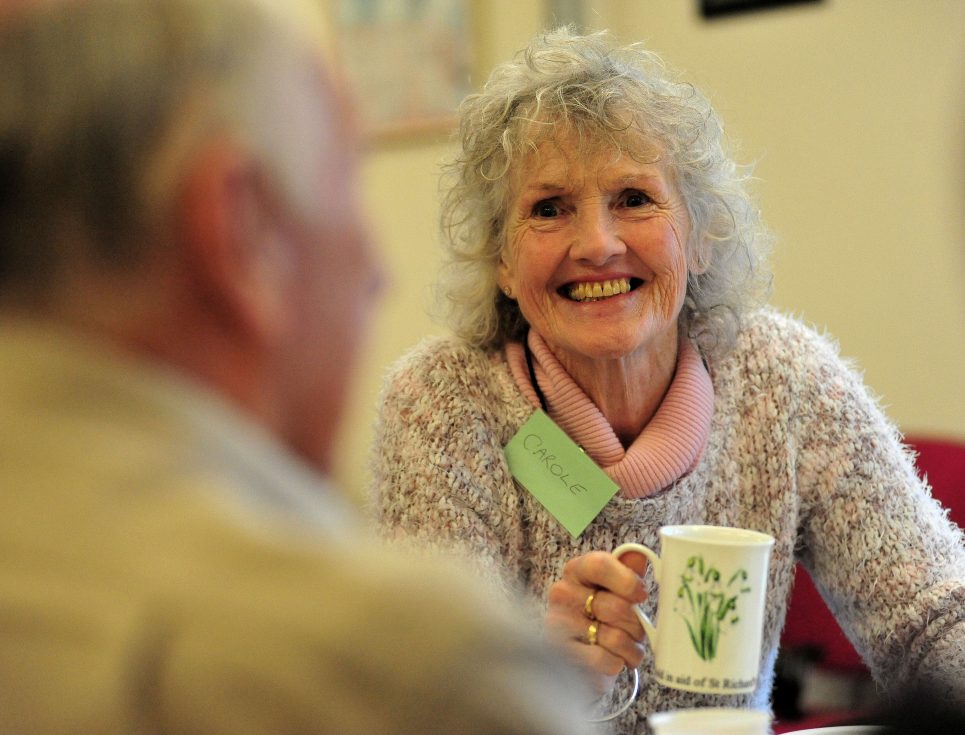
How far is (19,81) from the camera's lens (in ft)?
1.85

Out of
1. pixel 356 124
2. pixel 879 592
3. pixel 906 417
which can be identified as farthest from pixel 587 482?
pixel 906 417

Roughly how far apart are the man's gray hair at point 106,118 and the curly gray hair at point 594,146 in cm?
109

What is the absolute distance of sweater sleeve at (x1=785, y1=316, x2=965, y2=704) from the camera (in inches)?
60.4

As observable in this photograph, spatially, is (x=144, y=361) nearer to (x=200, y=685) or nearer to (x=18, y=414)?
(x=18, y=414)

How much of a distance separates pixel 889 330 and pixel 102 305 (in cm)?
279

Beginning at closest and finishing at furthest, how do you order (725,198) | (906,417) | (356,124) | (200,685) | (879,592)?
(200,685) → (356,124) → (879,592) → (725,198) → (906,417)

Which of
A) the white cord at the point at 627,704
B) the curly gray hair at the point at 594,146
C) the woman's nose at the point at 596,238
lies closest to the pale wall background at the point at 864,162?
the curly gray hair at the point at 594,146

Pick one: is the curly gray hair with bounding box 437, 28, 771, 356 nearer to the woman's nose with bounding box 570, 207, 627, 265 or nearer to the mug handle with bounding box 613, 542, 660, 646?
the woman's nose with bounding box 570, 207, 627, 265

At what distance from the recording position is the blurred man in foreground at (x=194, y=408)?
49cm

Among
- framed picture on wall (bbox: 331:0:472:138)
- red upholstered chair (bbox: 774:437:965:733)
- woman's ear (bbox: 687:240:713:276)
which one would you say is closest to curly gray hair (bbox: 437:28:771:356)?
woman's ear (bbox: 687:240:713:276)

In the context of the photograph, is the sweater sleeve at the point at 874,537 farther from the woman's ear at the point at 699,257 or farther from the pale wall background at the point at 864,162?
the pale wall background at the point at 864,162

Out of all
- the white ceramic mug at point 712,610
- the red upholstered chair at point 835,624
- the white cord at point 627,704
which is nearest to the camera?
the white ceramic mug at point 712,610

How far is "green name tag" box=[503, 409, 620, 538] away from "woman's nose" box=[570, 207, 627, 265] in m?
0.24

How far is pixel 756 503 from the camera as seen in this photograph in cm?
167
